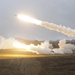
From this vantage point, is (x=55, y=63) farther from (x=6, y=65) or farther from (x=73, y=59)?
(x=6, y=65)

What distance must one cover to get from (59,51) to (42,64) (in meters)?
39.1

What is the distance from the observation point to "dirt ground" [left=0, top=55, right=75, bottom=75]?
7081 cm

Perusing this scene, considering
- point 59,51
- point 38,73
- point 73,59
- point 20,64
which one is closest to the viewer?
point 38,73

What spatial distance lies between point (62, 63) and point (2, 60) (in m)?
14.8

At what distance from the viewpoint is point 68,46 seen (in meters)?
119

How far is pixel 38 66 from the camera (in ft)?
246

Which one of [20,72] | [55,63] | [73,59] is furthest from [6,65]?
[73,59]

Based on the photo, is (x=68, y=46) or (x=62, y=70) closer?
(x=62, y=70)

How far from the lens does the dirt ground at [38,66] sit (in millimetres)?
70812

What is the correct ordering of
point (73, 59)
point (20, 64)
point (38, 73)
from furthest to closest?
point (73, 59)
point (20, 64)
point (38, 73)

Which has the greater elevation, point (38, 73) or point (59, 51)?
point (59, 51)

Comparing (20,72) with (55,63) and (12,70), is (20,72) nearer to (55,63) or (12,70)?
(12,70)

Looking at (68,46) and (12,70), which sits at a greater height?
(68,46)

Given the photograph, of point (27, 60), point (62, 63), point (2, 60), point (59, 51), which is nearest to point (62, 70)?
point (62, 63)
